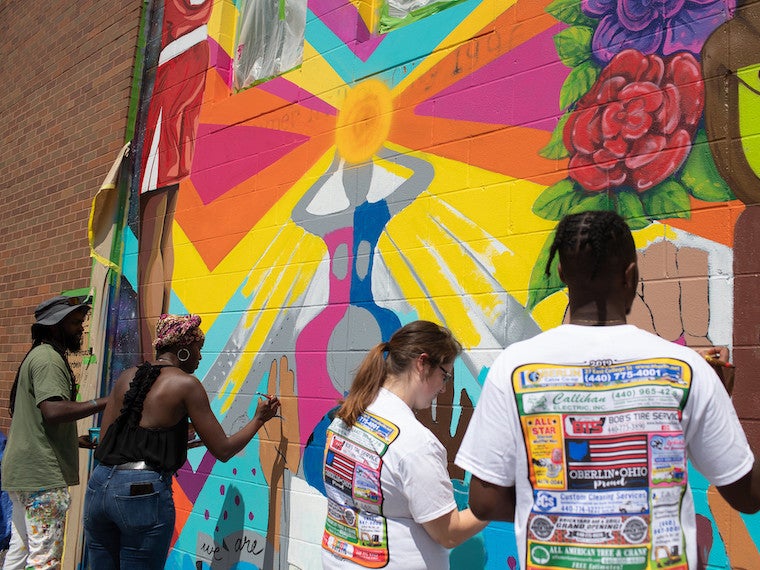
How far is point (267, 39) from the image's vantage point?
5266 millimetres

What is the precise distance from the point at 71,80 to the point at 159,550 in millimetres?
5260

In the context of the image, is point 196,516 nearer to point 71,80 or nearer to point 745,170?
point 745,170

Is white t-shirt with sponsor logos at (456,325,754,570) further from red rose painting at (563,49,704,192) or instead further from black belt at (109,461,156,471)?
black belt at (109,461,156,471)

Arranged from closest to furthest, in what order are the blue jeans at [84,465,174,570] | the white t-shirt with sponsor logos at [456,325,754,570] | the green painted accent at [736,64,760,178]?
the white t-shirt with sponsor logos at [456,325,754,570], the green painted accent at [736,64,760,178], the blue jeans at [84,465,174,570]

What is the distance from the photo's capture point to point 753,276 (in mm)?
2668

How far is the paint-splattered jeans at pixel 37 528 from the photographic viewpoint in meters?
4.12

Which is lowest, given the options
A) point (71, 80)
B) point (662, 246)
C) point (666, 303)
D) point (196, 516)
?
point (196, 516)

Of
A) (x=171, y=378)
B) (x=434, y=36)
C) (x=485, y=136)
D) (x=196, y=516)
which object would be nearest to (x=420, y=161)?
(x=485, y=136)

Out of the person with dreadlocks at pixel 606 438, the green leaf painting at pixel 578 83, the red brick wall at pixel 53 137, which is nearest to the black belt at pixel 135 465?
the person with dreadlocks at pixel 606 438

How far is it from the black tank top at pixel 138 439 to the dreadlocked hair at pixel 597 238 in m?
2.29

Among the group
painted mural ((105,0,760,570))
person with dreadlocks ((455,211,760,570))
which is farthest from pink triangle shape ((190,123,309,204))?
person with dreadlocks ((455,211,760,570))

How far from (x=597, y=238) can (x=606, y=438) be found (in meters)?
0.49

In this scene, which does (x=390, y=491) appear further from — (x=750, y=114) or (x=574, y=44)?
(x=574, y=44)

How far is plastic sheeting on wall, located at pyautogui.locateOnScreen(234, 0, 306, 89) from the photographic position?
5.01m
